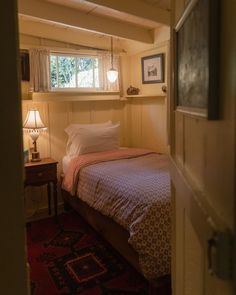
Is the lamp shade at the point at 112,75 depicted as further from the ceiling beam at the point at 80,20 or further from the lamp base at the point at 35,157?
the lamp base at the point at 35,157

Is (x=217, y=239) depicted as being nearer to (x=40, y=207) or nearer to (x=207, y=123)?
(x=207, y=123)

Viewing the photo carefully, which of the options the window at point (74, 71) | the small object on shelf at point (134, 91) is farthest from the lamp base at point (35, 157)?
the small object on shelf at point (134, 91)

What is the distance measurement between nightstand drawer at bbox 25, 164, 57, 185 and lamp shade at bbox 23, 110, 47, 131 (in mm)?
478

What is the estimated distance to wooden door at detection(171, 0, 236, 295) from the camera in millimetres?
519

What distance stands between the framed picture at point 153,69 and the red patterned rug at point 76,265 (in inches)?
83.4

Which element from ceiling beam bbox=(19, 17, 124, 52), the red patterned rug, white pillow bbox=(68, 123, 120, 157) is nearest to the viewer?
the red patterned rug

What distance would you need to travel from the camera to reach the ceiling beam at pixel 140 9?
2720mm

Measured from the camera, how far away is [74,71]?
406cm

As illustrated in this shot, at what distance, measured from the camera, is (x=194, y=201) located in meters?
0.76

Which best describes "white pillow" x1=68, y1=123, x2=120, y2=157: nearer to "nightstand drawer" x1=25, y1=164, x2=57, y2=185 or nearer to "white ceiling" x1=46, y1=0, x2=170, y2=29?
"nightstand drawer" x1=25, y1=164, x2=57, y2=185

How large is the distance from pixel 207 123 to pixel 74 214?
338 cm

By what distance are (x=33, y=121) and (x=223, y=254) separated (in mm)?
3138

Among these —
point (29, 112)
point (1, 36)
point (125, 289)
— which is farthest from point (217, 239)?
point (29, 112)

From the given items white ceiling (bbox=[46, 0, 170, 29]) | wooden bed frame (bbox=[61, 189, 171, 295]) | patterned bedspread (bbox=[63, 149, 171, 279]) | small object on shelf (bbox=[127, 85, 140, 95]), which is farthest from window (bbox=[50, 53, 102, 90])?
wooden bed frame (bbox=[61, 189, 171, 295])
